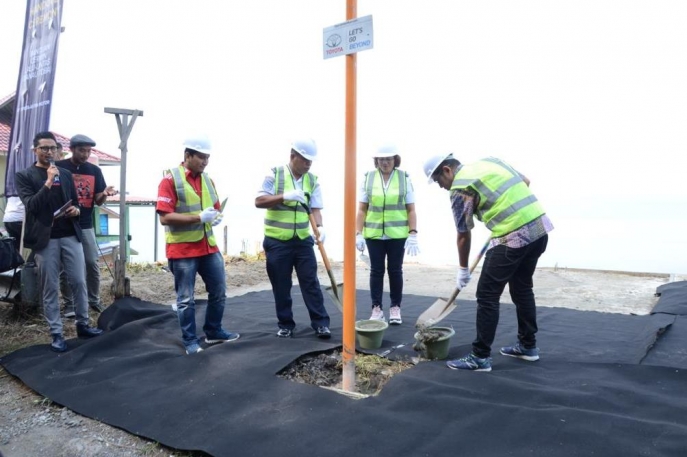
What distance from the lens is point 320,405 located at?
93.4 inches

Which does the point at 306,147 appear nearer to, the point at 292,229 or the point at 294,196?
the point at 294,196

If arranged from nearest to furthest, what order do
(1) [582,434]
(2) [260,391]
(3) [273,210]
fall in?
(1) [582,434] → (2) [260,391] → (3) [273,210]

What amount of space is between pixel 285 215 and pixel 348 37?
1.45 meters

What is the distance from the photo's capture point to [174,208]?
10.4 ft

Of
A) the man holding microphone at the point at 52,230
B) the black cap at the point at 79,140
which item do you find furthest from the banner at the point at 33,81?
the man holding microphone at the point at 52,230

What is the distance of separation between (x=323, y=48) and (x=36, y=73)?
13.1 ft

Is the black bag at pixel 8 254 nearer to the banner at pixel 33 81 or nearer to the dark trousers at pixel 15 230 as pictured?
the dark trousers at pixel 15 230

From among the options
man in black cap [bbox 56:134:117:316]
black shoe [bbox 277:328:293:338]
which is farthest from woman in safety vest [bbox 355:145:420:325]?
man in black cap [bbox 56:134:117:316]

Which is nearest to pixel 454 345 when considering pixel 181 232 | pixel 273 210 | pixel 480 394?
pixel 480 394

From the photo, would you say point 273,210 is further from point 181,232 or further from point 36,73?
point 36,73

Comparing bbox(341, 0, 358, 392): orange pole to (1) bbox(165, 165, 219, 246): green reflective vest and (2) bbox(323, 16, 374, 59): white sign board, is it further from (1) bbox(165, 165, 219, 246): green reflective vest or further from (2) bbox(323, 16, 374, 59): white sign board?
(1) bbox(165, 165, 219, 246): green reflective vest

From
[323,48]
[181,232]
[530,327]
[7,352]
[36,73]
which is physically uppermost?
[36,73]

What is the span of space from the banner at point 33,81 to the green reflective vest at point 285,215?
2751 mm

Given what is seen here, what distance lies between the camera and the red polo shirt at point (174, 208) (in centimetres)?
310
